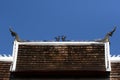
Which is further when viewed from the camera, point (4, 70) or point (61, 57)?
point (4, 70)

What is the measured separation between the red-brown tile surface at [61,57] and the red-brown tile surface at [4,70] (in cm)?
77

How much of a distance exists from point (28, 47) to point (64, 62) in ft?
7.27

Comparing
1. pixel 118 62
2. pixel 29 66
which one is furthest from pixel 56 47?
pixel 118 62

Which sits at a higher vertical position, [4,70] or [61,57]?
[61,57]

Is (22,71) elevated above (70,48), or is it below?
below

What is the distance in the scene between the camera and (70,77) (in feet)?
60.1

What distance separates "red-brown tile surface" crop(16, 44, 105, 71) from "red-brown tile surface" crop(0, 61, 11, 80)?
0.77 m

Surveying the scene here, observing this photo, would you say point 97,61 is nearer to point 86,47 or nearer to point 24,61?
point 86,47

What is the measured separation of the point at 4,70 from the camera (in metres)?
19.5

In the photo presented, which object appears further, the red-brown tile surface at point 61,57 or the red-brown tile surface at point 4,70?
the red-brown tile surface at point 4,70

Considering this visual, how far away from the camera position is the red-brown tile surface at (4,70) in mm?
19028

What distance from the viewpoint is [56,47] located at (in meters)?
19.9

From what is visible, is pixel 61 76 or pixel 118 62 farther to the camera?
pixel 118 62

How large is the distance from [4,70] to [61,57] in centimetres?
304
